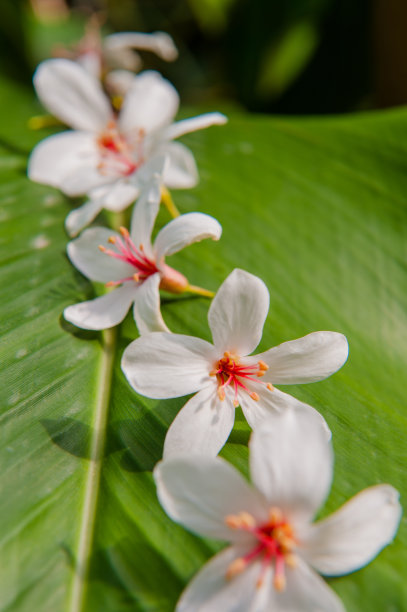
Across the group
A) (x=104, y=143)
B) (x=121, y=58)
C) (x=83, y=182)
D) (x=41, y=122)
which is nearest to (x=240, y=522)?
(x=83, y=182)

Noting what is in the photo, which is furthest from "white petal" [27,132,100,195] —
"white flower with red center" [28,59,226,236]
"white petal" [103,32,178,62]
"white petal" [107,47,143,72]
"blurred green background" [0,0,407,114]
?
"blurred green background" [0,0,407,114]

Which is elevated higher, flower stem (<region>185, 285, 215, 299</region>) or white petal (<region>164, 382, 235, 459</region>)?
flower stem (<region>185, 285, 215, 299</region>)

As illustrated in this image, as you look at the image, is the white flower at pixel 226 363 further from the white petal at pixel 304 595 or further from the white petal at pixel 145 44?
the white petal at pixel 145 44

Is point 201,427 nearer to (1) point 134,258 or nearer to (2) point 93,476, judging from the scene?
(2) point 93,476

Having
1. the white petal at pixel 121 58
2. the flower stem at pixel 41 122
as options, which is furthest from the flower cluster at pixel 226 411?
the white petal at pixel 121 58

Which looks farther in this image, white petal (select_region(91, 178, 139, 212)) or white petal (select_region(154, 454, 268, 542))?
white petal (select_region(91, 178, 139, 212))

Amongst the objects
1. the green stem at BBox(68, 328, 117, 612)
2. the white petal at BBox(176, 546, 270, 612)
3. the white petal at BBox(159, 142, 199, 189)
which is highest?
the white petal at BBox(159, 142, 199, 189)

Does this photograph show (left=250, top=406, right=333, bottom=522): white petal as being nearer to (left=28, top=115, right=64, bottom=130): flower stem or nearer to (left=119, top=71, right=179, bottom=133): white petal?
(left=119, top=71, right=179, bottom=133): white petal

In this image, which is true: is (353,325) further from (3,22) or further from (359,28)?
(3,22)
